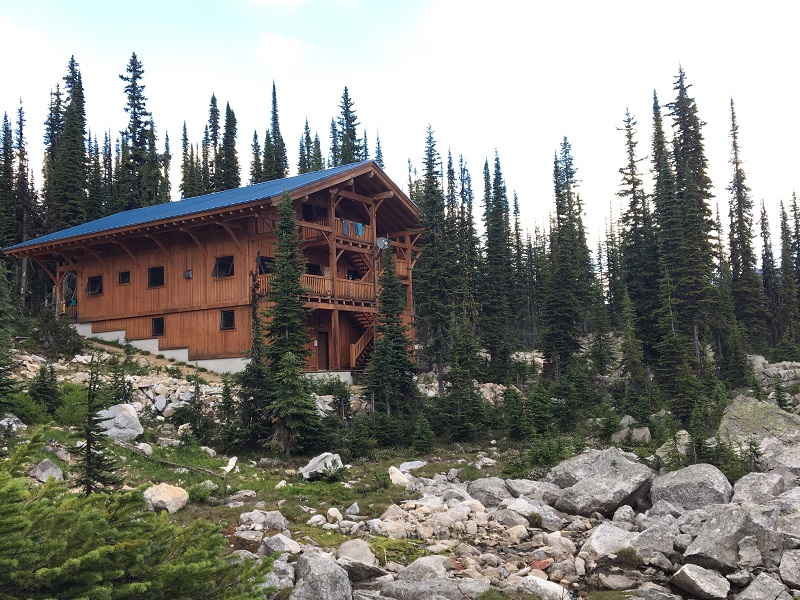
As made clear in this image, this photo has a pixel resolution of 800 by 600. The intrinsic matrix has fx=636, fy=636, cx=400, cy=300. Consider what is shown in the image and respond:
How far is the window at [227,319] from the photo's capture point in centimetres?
2952

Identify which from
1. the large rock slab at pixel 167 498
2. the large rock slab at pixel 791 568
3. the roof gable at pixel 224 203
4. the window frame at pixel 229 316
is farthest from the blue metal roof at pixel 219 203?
the large rock slab at pixel 791 568

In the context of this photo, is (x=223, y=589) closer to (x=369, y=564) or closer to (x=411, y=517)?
(x=369, y=564)

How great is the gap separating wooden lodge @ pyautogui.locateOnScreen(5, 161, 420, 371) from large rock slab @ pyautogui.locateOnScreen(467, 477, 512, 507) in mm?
13514

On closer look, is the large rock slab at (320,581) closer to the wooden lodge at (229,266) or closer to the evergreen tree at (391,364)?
the evergreen tree at (391,364)

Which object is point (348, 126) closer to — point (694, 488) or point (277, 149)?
point (277, 149)

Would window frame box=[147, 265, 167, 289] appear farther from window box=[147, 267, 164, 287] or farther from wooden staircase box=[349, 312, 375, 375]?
wooden staircase box=[349, 312, 375, 375]

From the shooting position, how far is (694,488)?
15.5 meters

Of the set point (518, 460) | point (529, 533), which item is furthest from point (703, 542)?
point (518, 460)

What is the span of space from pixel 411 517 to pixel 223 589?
8.54m

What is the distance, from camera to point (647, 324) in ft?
123

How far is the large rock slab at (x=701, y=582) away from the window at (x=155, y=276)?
27.6 meters

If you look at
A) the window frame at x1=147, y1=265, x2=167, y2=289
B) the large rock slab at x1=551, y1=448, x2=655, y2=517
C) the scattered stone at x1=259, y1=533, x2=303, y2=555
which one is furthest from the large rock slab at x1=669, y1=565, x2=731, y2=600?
the window frame at x1=147, y1=265, x2=167, y2=289

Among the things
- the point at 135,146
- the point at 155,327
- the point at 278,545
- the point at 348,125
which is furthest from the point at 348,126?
the point at 278,545

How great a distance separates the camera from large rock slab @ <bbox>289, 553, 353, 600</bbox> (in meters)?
9.34
